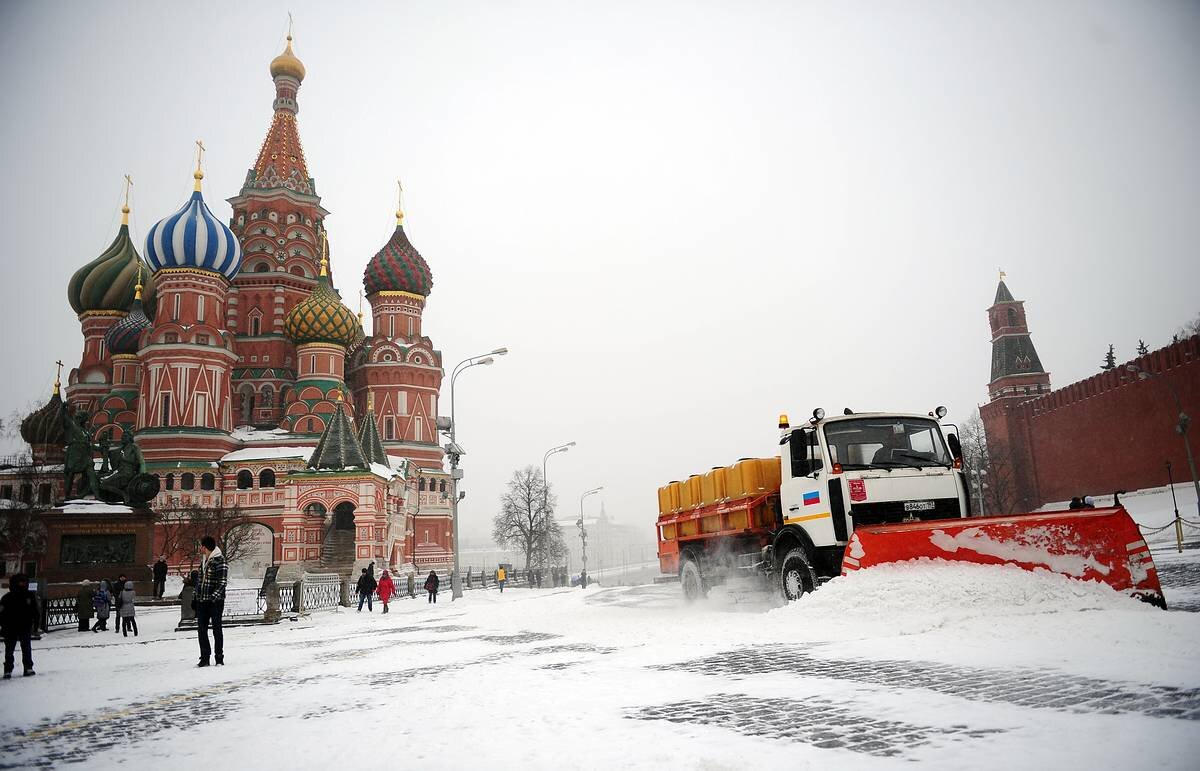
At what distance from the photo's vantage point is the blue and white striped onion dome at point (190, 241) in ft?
167

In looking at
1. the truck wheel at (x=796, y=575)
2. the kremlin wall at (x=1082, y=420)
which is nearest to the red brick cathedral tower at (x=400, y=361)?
the kremlin wall at (x=1082, y=420)

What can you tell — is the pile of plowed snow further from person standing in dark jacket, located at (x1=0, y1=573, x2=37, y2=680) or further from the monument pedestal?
A: the monument pedestal

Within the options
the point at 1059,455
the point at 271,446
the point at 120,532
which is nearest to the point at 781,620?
the point at 120,532

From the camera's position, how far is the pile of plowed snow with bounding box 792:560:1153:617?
8.57 metres

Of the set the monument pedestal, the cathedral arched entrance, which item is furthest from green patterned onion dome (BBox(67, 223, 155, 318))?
the monument pedestal

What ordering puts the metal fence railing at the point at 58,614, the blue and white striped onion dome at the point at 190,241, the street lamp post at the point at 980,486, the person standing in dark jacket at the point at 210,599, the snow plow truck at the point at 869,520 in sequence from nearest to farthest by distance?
the snow plow truck at the point at 869,520, the person standing in dark jacket at the point at 210,599, the metal fence railing at the point at 58,614, the street lamp post at the point at 980,486, the blue and white striped onion dome at the point at 190,241

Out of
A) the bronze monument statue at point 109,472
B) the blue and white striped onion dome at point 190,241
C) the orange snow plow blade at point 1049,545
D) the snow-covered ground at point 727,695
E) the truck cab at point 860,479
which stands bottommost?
the snow-covered ground at point 727,695

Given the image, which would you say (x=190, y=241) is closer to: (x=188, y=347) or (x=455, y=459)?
(x=188, y=347)

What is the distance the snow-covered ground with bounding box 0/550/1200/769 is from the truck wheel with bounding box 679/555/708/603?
10.6 ft

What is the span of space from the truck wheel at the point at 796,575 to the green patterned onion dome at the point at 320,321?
49.2 meters

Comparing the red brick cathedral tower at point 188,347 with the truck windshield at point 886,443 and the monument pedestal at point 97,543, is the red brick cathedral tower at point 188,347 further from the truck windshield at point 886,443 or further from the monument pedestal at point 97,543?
the truck windshield at point 886,443

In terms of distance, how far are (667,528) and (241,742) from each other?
1213 centimetres

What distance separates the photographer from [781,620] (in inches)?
402

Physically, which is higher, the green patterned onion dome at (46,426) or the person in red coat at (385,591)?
the green patterned onion dome at (46,426)
